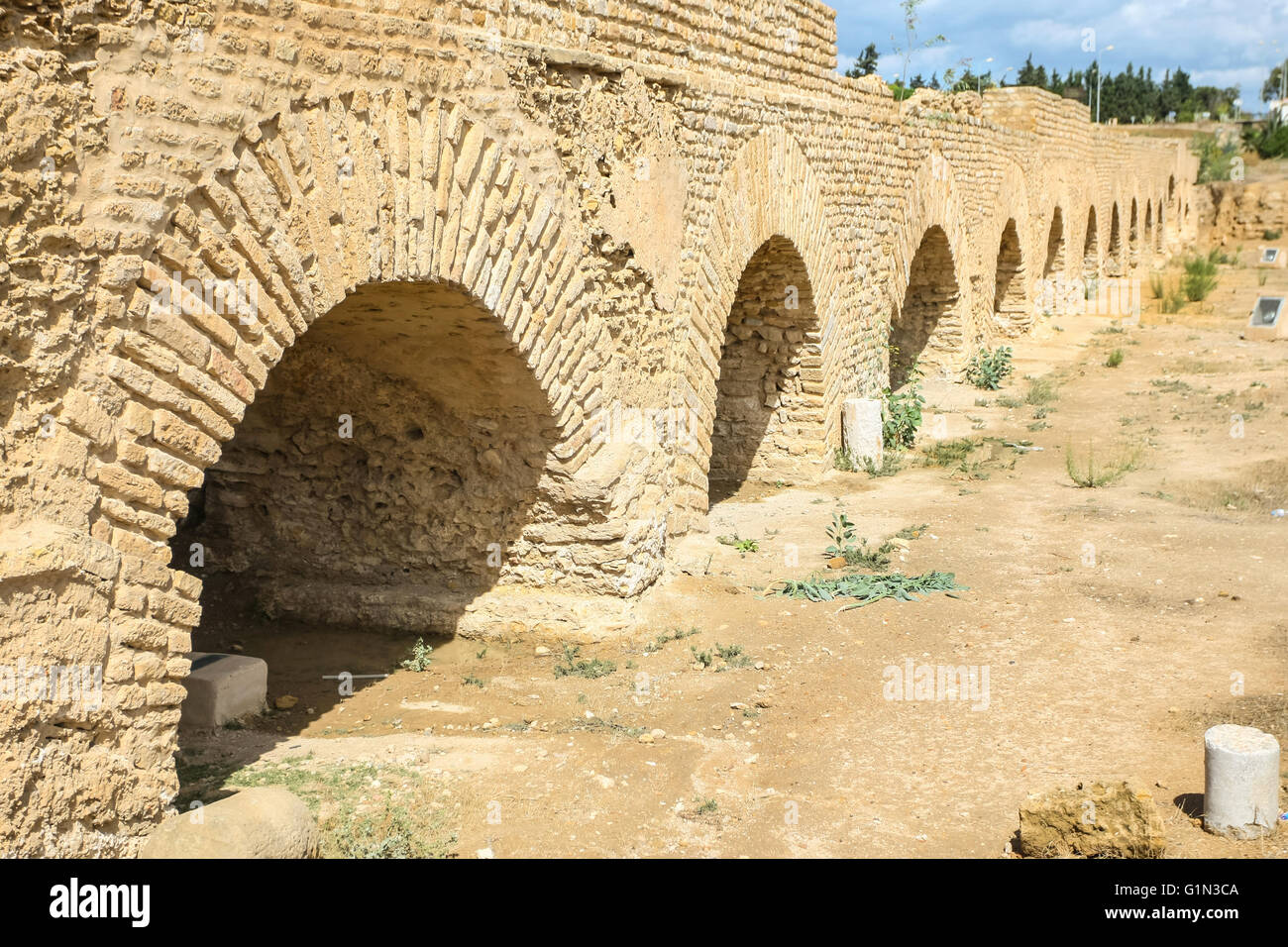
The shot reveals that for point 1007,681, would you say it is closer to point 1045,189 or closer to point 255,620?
point 255,620

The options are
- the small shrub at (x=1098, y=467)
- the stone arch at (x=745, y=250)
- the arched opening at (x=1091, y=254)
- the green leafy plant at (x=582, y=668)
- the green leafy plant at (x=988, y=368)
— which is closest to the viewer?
the green leafy plant at (x=582, y=668)

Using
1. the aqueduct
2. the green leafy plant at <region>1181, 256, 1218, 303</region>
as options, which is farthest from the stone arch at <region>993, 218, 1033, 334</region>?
the aqueduct

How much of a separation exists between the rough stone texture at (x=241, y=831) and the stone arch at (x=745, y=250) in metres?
3.95

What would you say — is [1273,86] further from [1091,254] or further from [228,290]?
[228,290]

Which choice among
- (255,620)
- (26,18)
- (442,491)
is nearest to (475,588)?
(442,491)

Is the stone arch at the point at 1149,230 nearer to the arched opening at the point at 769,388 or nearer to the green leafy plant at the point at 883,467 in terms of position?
the green leafy plant at the point at 883,467

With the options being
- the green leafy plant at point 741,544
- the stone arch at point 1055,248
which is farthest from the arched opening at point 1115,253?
the green leafy plant at point 741,544

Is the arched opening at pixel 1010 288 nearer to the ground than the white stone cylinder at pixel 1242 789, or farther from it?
farther from it

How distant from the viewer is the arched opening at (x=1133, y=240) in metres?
27.9

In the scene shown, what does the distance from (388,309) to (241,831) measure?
278 centimetres

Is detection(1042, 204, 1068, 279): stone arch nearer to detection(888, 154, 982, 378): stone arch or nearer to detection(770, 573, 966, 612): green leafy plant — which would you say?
detection(888, 154, 982, 378): stone arch

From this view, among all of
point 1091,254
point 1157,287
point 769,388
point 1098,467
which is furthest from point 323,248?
point 1091,254

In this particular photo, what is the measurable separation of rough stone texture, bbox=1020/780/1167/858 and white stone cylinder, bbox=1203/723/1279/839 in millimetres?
393
